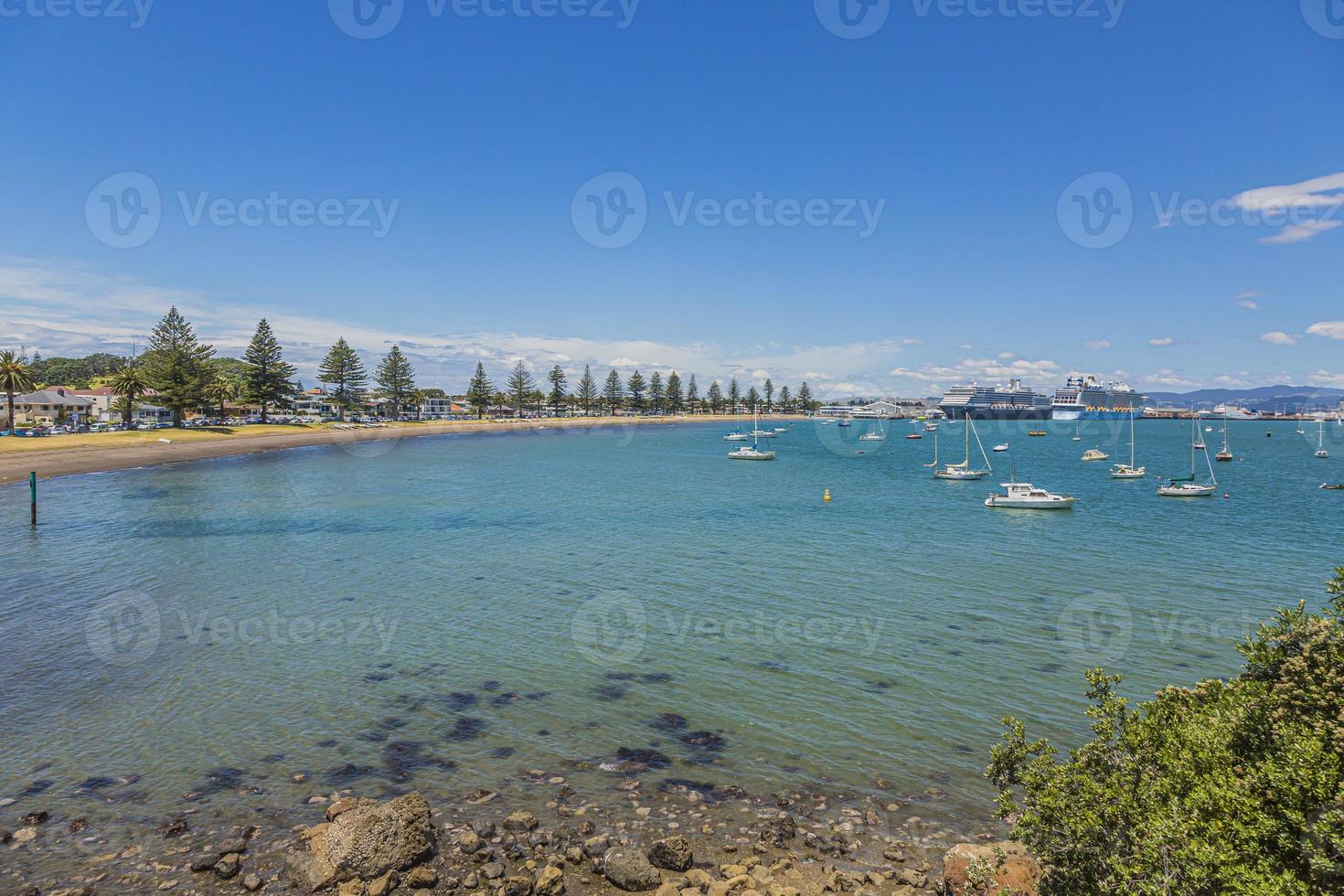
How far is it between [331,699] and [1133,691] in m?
22.4

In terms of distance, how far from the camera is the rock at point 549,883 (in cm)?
1101

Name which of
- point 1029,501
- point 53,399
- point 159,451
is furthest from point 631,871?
point 53,399

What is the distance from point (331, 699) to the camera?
61.2 feet

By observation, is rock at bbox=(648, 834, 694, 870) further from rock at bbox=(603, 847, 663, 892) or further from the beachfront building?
the beachfront building

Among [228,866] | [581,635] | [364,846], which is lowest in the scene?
[581,635]

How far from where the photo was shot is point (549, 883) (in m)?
11.1

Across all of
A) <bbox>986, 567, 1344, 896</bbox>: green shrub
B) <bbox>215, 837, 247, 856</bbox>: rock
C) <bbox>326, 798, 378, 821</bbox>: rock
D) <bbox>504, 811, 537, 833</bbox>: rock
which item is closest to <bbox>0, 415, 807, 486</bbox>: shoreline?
<bbox>215, 837, 247, 856</bbox>: rock

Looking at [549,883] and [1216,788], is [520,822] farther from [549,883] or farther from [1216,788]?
[1216,788]

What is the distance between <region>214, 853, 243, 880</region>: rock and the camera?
37.2 feet

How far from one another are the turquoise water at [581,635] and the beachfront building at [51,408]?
8799cm

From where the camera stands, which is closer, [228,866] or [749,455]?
[228,866]

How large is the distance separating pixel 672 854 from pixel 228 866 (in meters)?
7.47

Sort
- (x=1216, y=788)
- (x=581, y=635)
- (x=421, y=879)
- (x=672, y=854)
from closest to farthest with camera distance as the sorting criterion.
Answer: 1. (x=1216, y=788)
2. (x=421, y=879)
3. (x=672, y=854)
4. (x=581, y=635)

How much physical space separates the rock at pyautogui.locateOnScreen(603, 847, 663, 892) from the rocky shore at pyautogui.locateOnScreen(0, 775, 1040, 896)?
0.02 metres
